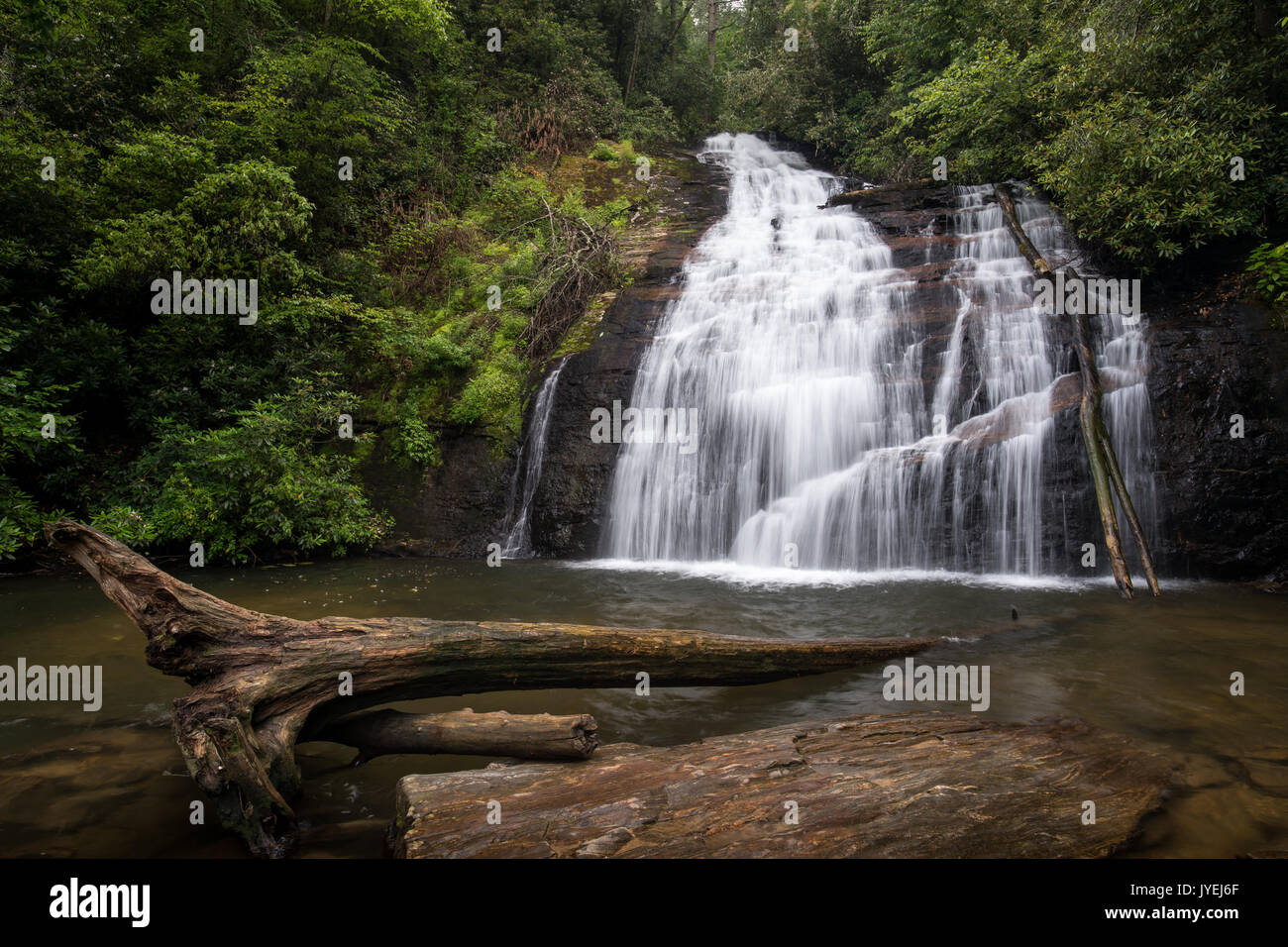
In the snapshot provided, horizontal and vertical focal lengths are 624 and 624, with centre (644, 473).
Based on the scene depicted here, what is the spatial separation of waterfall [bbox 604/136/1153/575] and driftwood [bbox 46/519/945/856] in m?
5.76

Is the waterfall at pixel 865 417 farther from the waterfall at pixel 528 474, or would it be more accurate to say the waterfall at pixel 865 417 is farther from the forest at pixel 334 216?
the forest at pixel 334 216

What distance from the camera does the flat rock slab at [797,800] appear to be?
8.32ft

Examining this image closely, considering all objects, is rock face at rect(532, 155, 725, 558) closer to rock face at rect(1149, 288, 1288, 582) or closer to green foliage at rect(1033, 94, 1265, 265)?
green foliage at rect(1033, 94, 1265, 265)

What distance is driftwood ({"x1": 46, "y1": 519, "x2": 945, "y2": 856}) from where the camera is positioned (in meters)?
2.82

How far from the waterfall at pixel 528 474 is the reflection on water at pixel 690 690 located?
1.45m

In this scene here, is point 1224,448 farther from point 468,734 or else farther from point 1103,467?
point 468,734

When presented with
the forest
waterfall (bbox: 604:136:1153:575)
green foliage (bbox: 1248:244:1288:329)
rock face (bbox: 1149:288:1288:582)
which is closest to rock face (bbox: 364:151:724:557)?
the forest

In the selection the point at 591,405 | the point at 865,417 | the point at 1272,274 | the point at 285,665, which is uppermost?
A: the point at 1272,274

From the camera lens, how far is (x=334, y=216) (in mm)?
13844

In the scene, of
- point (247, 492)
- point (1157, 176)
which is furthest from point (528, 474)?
point (1157, 176)

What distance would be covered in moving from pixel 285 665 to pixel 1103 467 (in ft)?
29.1
